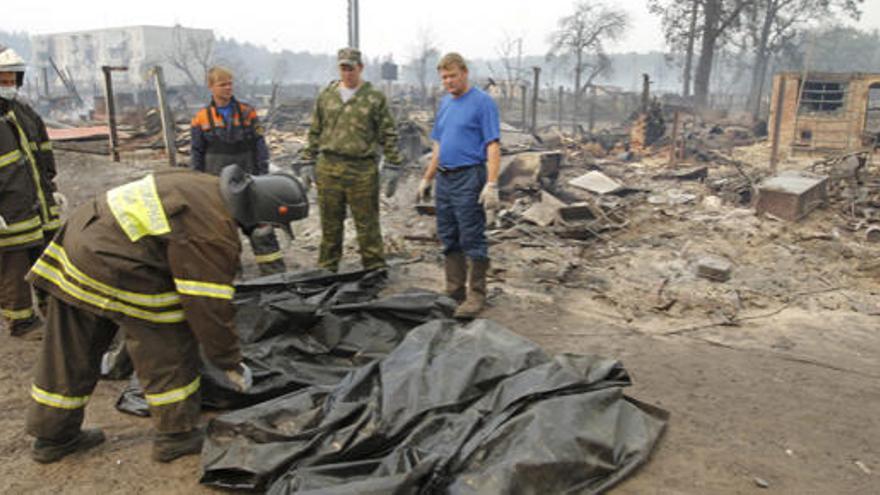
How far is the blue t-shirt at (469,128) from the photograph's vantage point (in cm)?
441

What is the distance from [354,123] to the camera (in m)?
4.89

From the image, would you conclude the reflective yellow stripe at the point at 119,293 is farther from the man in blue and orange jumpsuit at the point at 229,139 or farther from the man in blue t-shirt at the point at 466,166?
the man in blue and orange jumpsuit at the point at 229,139

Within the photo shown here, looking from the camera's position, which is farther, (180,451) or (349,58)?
(349,58)

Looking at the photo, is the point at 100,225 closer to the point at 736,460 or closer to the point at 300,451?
the point at 300,451

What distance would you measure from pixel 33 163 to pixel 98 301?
7.57 ft

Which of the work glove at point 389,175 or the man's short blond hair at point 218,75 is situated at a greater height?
the man's short blond hair at point 218,75

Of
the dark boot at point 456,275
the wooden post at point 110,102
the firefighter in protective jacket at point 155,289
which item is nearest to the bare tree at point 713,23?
the wooden post at point 110,102

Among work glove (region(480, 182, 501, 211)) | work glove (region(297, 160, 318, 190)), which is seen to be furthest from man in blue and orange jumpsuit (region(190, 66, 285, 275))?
work glove (region(480, 182, 501, 211))

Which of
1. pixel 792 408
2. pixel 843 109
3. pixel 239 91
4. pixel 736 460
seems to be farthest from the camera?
pixel 239 91

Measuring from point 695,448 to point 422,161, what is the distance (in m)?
9.21

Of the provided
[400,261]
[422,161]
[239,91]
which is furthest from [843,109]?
[239,91]

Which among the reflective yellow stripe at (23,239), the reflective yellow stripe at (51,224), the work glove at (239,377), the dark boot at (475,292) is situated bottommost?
the dark boot at (475,292)

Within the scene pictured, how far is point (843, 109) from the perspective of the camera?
17266mm

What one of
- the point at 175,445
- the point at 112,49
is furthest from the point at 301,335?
the point at 112,49
